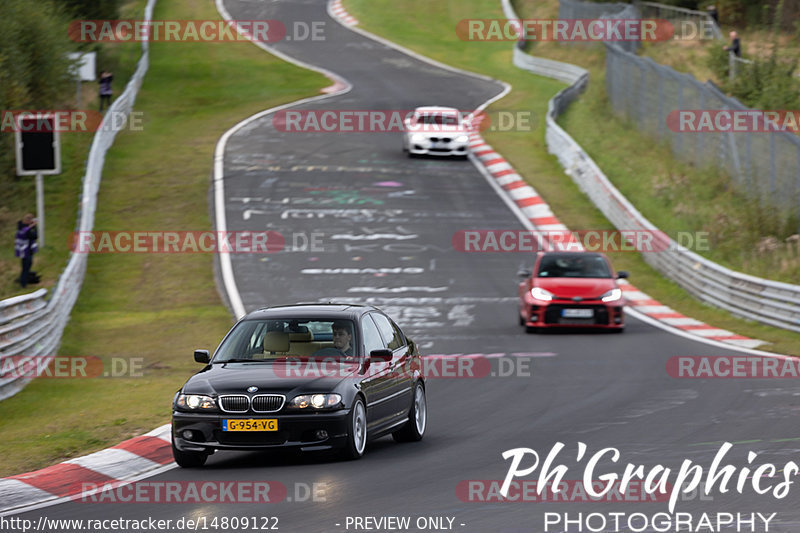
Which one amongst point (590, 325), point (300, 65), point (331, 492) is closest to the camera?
point (331, 492)

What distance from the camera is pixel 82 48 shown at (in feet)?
159

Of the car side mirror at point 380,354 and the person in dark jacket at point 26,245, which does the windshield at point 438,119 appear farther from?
the car side mirror at point 380,354

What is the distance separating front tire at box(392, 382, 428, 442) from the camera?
12688 millimetres

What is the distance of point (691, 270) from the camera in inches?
1067

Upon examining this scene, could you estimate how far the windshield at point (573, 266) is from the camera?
2339cm

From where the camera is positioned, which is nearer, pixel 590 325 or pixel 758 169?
pixel 590 325

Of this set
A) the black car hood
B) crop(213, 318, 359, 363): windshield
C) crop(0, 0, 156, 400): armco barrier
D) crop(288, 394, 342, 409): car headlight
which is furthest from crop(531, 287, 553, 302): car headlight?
crop(288, 394, 342, 409): car headlight

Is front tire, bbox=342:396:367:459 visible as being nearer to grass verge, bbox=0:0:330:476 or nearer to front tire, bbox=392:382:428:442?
front tire, bbox=392:382:428:442

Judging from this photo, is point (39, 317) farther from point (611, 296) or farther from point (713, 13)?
point (713, 13)

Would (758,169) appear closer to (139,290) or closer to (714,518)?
(139,290)

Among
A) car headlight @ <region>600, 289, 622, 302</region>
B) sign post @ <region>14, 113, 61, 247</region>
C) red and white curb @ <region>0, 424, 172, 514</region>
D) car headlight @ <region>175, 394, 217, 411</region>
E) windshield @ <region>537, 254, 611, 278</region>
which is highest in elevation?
car headlight @ <region>175, 394, 217, 411</region>

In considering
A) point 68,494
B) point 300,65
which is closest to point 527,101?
point 300,65

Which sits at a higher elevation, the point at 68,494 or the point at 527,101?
the point at 68,494

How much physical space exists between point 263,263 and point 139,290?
10.3 feet
